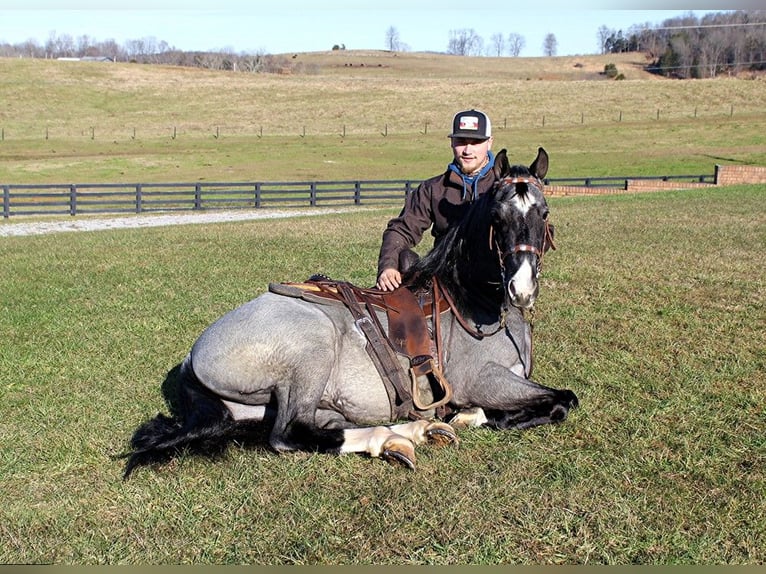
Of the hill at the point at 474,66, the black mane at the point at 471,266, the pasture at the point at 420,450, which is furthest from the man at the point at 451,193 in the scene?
the hill at the point at 474,66

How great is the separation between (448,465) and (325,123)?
69640 millimetres

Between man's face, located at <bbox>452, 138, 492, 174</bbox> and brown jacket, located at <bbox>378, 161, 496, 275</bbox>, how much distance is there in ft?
0.36

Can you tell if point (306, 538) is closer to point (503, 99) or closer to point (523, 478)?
point (523, 478)

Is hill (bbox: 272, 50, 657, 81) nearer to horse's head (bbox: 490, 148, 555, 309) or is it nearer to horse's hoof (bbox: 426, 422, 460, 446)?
horse's head (bbox: 490, 148, 555, 309)

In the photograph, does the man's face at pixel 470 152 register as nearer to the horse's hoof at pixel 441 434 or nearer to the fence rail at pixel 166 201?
the horse's hoof at pixel 441 434

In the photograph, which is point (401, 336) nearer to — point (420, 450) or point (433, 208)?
point (420, 450)

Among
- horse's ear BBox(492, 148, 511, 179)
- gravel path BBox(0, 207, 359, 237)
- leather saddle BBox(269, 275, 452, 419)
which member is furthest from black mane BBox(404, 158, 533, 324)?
gravel path BBox(0, 207, 359, 237)

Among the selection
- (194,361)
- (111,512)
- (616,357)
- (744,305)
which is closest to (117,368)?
(194,361)

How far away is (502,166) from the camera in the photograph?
475 cm

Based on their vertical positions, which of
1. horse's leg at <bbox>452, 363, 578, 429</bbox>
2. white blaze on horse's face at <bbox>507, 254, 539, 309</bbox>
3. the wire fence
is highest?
the wire fence

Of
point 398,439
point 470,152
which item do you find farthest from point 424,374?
point 470,152

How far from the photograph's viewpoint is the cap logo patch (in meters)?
5.93

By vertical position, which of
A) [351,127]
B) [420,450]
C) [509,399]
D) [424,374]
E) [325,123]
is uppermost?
[325,123]

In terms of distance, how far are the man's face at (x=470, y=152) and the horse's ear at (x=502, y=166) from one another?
1305mm
